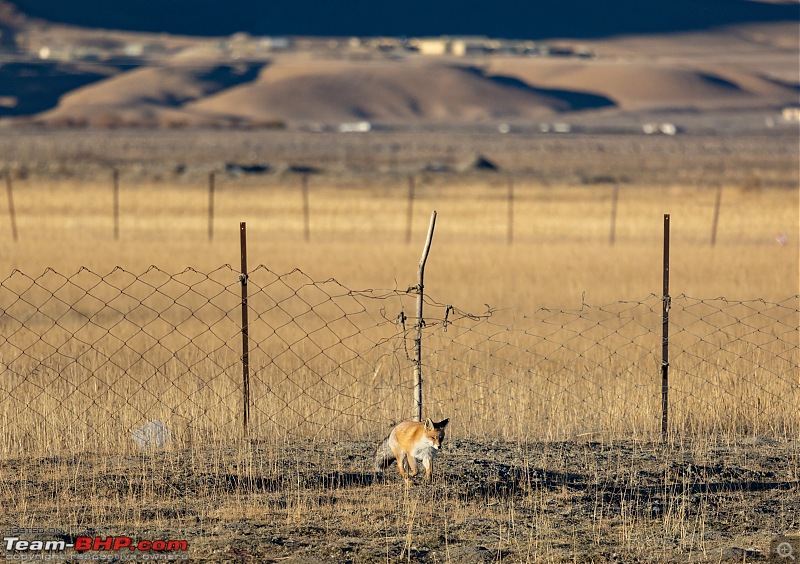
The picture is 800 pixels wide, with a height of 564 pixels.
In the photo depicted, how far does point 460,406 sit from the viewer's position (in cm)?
1047

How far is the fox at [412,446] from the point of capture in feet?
23.7

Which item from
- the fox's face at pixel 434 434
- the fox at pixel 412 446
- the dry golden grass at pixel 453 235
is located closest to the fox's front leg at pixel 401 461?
the fox at pixel 412 446

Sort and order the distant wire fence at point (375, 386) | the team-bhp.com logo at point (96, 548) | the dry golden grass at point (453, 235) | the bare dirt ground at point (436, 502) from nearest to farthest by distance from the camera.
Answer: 1. the team-bhp.com logo at point (96, 548)
2. the bare dirt ground at point (436, 502)
3. the distant wire fence at point (375, 386)
4. the dry golden grass at point (453, 235)

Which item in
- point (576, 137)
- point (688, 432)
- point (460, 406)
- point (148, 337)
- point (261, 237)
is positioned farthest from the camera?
point (576, 137)

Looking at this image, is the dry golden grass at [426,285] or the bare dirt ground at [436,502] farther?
the dry golden grass at [426,285]

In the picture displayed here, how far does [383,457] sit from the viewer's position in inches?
304

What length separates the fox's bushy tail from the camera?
7.71 m

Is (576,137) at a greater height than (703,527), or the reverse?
(576,137)

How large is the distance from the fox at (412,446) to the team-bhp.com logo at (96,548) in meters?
1.62

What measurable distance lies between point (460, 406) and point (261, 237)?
19.8 meters

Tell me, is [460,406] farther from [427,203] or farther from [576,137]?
[576,137]

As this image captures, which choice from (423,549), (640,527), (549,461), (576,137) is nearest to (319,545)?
(423,549)

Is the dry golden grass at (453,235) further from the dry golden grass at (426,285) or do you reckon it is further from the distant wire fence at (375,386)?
the distant wire fence at (375,386)

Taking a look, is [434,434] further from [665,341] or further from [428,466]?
[665,341]
